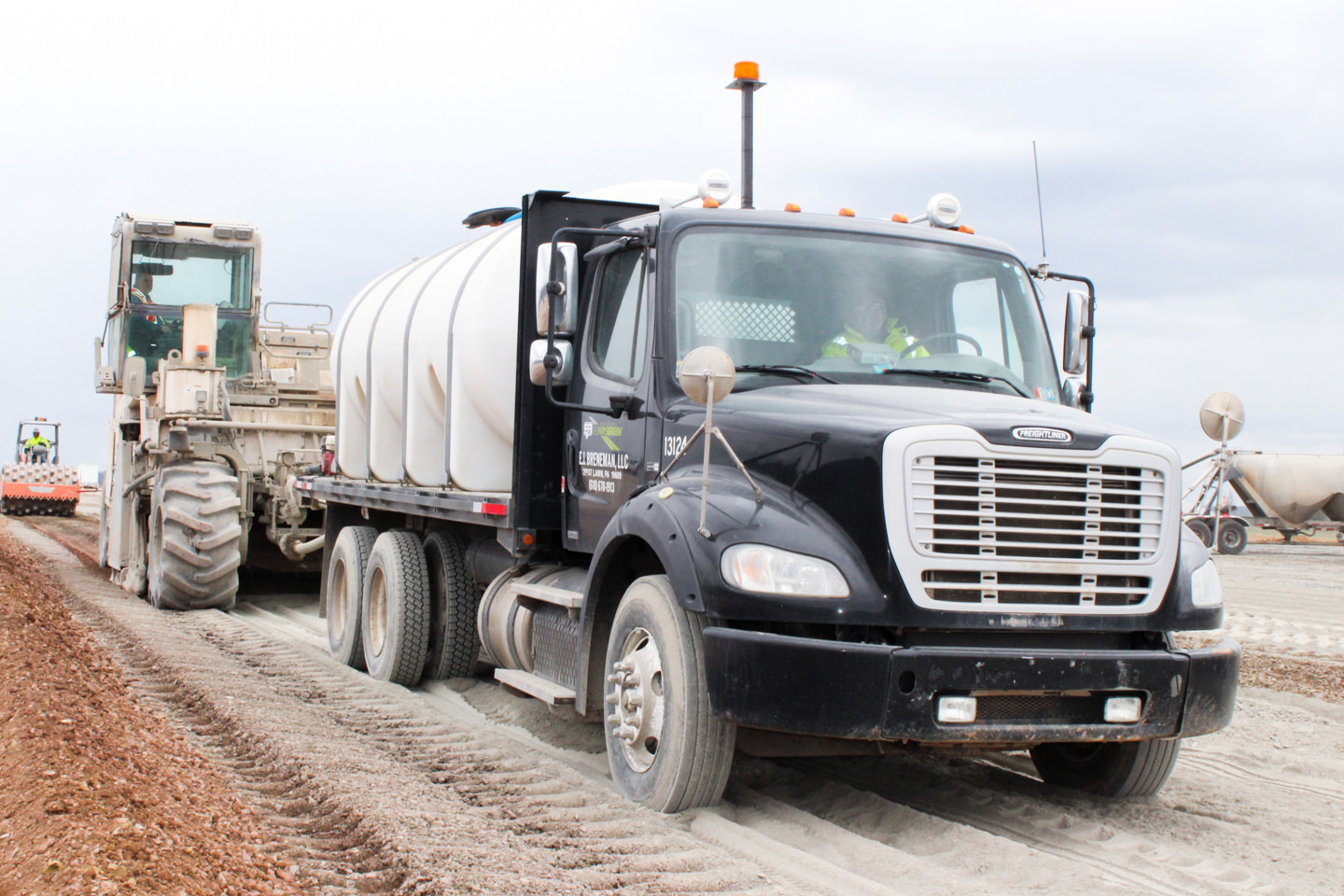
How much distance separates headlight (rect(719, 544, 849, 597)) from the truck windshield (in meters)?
1.19

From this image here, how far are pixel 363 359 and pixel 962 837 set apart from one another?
21.1 ft

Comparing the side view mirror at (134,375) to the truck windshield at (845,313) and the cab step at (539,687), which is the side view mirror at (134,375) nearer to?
the cab step at (539,687)

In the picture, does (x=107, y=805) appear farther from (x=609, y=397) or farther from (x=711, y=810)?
(x=609, y=397)

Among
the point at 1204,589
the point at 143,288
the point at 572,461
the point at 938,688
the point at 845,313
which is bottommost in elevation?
the point at 938,688

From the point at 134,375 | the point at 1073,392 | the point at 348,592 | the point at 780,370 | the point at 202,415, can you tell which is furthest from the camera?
the point at 134,375

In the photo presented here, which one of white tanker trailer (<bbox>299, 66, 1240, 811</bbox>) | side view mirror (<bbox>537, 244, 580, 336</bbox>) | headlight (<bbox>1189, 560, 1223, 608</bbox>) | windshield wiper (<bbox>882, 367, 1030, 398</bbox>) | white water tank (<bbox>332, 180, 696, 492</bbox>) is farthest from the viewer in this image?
white water tank (<bbox>332, 180, 696, 492</bbox>)

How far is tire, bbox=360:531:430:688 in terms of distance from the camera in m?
8.94

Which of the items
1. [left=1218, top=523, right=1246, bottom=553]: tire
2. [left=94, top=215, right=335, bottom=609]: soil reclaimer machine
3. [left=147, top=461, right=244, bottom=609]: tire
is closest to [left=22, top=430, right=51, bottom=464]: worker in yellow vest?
[left=94, top=215, right=335, bottom=609]: soil reclaimer machine

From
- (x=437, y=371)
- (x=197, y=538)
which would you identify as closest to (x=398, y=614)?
(x=437, y=371)

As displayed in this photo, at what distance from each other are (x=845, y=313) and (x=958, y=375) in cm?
60

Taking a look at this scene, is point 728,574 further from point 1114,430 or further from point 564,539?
point 564,539

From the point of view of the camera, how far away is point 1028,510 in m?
5.02

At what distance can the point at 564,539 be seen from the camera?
7191 mm

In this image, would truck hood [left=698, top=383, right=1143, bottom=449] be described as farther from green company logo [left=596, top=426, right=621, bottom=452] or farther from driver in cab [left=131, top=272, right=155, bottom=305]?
driver in cab [left=131, top=272, right=155, bottom=305]
